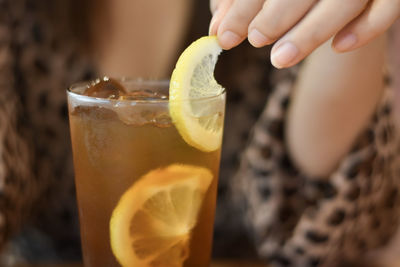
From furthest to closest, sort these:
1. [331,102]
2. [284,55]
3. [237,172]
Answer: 1. [237,172]
2. [331,102]
3. [284,55]

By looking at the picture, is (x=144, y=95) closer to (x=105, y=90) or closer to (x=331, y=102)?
(x=105, y=90)

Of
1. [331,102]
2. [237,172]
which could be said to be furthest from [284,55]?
[237,172]

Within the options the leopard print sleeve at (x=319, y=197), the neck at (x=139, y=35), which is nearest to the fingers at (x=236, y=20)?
the leopard print sleeve at (x=319, y=197)

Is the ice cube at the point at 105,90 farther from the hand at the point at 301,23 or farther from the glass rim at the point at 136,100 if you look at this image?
the hand at the point at 301,23

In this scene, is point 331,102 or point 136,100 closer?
point 136,100

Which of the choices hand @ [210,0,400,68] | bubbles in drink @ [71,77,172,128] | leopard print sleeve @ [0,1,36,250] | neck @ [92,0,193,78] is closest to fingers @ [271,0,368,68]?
hand @ [210,0,400,68]

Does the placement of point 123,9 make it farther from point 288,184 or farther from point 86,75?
point 288,184

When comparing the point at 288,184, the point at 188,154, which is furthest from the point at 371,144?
the point at 188,154
